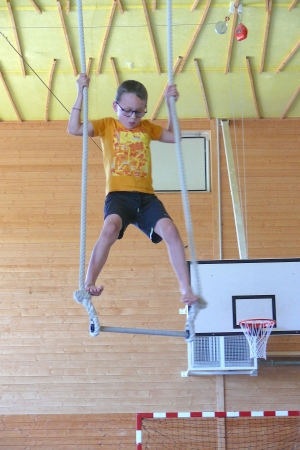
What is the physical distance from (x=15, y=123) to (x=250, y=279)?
4.55m

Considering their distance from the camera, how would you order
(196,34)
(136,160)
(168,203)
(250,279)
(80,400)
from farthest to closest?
(168,203), (80,400), (196,34), (250,279), (136,160)

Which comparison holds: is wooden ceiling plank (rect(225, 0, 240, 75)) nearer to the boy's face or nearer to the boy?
the boy

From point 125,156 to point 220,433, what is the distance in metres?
5.97

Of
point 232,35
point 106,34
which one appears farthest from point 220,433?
point 106,34

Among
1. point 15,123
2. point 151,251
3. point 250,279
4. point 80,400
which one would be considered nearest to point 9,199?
point 15,123

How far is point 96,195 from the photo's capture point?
9969mm

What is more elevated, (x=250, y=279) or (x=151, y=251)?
(x=151, y=251)

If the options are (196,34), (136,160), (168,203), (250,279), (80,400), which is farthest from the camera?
(168,203)

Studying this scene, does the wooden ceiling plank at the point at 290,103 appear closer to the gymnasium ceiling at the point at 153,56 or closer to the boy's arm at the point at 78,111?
the gymnasium ceiling at the point at 153,56

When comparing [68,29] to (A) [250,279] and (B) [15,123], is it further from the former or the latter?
(A) [250,279]

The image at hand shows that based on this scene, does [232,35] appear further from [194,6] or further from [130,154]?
[130,154]

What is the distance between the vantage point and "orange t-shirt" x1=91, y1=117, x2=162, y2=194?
13.4 feet

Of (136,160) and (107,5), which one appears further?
(107,5)

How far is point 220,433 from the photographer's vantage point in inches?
354
